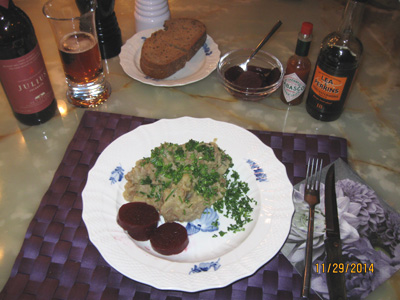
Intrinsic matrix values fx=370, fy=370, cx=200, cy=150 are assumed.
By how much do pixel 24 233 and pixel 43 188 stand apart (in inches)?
7.7

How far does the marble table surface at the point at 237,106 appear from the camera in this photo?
140 centimetres

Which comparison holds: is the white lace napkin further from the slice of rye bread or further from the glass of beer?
the glass of beer

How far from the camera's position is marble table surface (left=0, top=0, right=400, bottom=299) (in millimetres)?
1398

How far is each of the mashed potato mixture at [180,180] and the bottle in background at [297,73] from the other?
0.55 m

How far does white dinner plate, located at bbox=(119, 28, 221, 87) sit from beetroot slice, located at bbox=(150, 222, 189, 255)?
753 millimetres

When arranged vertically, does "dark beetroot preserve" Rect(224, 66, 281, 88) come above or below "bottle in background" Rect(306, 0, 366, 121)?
below

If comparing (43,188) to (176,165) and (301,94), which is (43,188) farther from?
(301,94)

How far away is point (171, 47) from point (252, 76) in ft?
1.40

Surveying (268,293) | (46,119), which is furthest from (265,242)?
(46,119)

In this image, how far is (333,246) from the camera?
1140mm

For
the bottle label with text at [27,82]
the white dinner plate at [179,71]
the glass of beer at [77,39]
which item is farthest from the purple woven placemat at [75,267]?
the white dinner plate at [179,71]

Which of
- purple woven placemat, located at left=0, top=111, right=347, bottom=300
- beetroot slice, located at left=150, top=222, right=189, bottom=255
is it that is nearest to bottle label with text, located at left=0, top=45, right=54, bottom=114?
purple woven placemat, located at left=0, top=111, right=347, bottom=300

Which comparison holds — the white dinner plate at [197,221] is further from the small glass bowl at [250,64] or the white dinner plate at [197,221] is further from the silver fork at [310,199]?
the small glass bowl at [250,64]

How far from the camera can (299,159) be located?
1438mm
